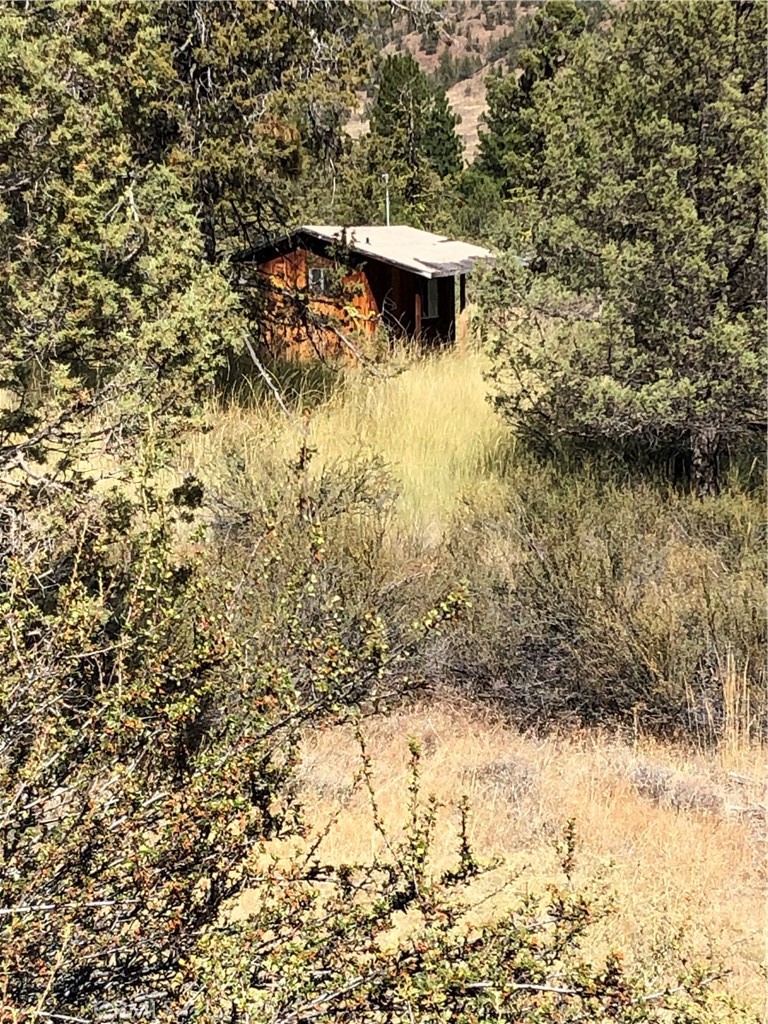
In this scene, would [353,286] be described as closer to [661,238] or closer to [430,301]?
[661,238]

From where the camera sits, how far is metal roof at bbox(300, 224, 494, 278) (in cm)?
1622

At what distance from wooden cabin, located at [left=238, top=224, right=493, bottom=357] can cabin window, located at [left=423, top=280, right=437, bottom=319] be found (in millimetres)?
20

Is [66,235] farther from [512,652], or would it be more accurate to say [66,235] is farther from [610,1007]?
[610,1007]

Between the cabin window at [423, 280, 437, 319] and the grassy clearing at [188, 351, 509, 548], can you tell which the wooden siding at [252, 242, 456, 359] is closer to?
the cabin window at [423, 280, 437, 319]

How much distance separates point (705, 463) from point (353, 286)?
18.0 ft

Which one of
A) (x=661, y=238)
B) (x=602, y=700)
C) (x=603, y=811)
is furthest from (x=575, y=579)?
(x=661, y=238)

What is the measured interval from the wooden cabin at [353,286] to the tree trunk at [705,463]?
2708 mm

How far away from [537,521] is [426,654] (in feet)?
4.75

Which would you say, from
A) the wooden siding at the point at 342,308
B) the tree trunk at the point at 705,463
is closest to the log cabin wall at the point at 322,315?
the wooden siding at the point at 342,308

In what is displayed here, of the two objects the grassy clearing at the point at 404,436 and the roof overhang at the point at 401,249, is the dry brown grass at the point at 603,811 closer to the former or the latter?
the grassy clearing at the point at 404,436

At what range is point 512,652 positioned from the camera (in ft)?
18.3

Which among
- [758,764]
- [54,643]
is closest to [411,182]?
[758,764]

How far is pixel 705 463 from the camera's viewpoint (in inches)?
305

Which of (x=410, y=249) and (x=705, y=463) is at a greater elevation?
(x=410, y=249)
